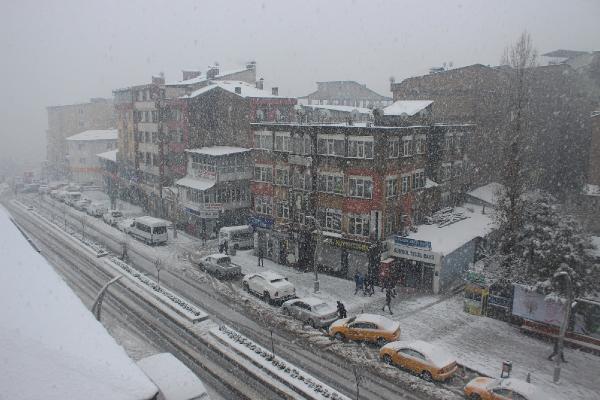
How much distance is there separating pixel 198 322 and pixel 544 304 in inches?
765

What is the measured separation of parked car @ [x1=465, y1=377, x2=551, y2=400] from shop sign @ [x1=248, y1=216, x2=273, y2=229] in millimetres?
23112

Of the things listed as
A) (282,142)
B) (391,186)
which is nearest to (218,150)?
(282,142)

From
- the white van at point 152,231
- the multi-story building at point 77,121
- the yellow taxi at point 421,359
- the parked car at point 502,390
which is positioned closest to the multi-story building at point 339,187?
the white van at point 152,231

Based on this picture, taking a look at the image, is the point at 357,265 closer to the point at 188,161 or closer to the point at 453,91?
the point at 188,161

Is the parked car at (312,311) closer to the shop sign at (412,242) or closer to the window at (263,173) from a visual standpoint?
the shop sign at (412,242)

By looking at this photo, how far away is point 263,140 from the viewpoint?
41.0 metres

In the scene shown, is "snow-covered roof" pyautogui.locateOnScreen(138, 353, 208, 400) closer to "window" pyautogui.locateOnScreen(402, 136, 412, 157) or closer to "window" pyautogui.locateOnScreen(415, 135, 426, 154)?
"window" pyautogui.locateOnScreen(402, 136, 412, 157)

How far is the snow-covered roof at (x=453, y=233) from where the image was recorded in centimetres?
3431

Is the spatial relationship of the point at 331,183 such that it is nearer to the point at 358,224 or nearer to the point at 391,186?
the point at 358,224

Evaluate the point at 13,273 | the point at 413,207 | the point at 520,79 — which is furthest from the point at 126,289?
the point at 520,79

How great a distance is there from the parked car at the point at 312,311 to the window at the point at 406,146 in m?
13.7

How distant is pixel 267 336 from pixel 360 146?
Result: 15.3 metres

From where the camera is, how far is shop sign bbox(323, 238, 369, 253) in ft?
113

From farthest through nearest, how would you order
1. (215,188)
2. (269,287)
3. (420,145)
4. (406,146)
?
1. (215,188)
2. (420,145)
3. (406,146)
4. (269,287)
